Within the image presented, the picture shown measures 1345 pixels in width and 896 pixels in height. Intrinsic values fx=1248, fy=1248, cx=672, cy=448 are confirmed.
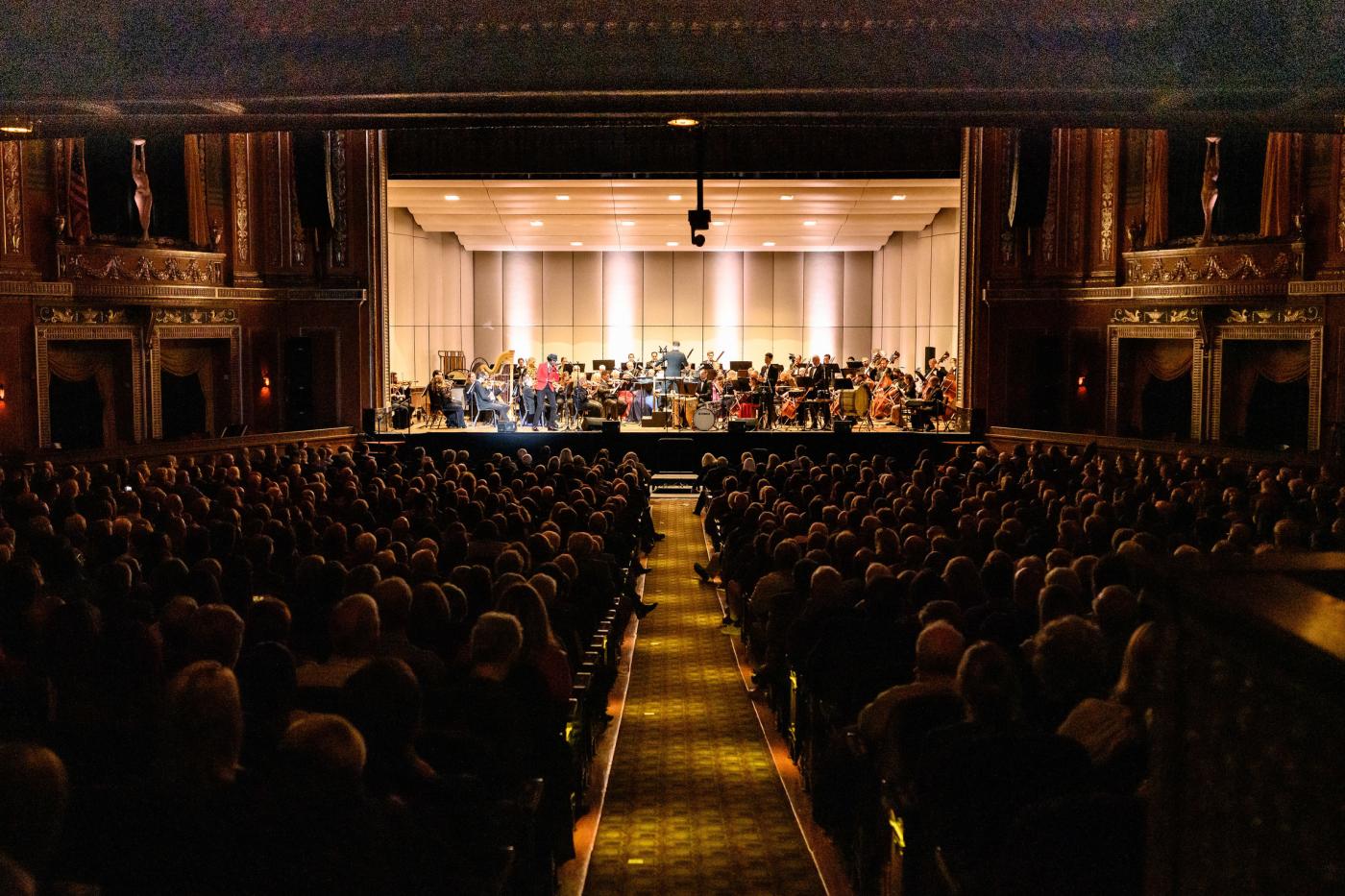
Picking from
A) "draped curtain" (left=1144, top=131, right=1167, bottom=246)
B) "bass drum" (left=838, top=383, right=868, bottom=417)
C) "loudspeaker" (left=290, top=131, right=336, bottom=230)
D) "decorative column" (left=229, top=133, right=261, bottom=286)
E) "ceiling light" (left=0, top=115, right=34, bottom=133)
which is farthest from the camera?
"bass drum" (left=838, top=383, right=868, bottom=417)

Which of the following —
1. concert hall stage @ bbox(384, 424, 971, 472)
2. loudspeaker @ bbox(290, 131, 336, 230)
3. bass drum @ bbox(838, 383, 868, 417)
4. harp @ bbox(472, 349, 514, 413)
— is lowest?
concert hall stage @ bbox(384, 424, 971, 472)

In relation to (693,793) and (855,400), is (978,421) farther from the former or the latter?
(693,793)

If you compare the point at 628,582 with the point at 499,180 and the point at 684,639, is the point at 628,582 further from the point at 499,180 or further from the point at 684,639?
the point at 499,180

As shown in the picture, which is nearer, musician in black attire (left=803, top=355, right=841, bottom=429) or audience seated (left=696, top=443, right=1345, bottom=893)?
audience seated (left=696, top=443, right=1345, bottom=893)

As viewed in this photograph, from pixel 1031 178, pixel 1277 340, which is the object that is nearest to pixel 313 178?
pixel 1031 178

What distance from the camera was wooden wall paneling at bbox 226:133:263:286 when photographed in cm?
2170

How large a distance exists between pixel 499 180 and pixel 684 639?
14.3 m

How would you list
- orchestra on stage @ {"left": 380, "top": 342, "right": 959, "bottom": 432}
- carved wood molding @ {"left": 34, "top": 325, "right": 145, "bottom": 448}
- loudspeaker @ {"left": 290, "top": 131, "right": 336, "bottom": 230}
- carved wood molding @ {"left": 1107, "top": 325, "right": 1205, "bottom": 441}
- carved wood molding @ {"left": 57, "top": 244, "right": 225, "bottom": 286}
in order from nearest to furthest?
carved wood molding @ {"left": 34, "top": 325, "right": 145, "bottom": 448}
carved wood molding @ {"left": 57, "top": 244, "right": 225, "bottom": 286}
carved wood molding @ {"left": 1107, "top": 325, "right": 1205, "bottom": 441}
loudspeaker @ {"left": 290, "top": 131, "right": 336, "bottom": 230}
orchestra on stage @ {"left": 380, "top": 342, "right": 959, "bottom": 432}

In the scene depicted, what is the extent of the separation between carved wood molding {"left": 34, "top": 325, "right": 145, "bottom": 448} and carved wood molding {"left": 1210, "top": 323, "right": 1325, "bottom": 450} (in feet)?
55.2

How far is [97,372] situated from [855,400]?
13400 millimetres

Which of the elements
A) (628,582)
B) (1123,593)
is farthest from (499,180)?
(1123,593)

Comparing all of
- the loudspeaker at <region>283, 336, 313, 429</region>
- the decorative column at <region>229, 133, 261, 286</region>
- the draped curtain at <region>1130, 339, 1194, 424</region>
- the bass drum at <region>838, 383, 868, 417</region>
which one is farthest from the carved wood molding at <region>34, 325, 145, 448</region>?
the draped curtain at <region>1130, 339, 1194, 424</region>

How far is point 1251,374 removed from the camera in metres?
19.0

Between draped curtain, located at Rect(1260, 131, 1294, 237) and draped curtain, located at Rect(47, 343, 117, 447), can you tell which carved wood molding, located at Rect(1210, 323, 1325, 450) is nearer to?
draped curtain, located at Rect(1260, 131, 1294, 237)
